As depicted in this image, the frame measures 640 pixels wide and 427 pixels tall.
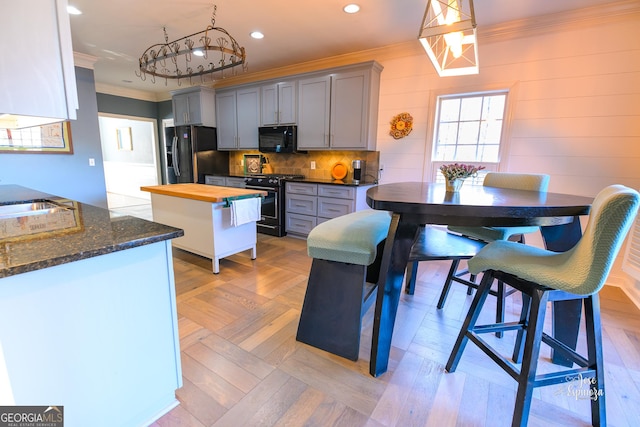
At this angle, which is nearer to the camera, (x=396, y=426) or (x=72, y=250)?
(x=72, y=250)

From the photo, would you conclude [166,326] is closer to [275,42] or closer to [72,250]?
[72,250]

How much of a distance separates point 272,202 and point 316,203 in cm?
69

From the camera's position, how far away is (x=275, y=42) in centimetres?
357

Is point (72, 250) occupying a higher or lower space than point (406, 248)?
higher

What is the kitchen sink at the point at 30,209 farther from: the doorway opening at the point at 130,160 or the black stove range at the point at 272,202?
the doorway opening at the point at 130,160

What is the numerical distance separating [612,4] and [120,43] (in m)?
5.25

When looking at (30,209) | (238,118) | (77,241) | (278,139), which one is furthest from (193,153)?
(77,241)

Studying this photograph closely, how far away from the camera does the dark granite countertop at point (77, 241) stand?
Answer: 0.82 metres

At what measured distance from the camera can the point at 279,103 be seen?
4.33 meters

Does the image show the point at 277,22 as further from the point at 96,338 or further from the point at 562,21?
the point at 96,338

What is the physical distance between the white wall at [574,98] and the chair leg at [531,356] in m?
2.23

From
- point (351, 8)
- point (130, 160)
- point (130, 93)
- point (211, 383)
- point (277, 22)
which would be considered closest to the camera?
point (211, 383)

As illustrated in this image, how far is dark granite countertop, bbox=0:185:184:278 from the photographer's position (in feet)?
2.68

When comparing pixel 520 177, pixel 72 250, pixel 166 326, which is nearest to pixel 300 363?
pixel 166 326
